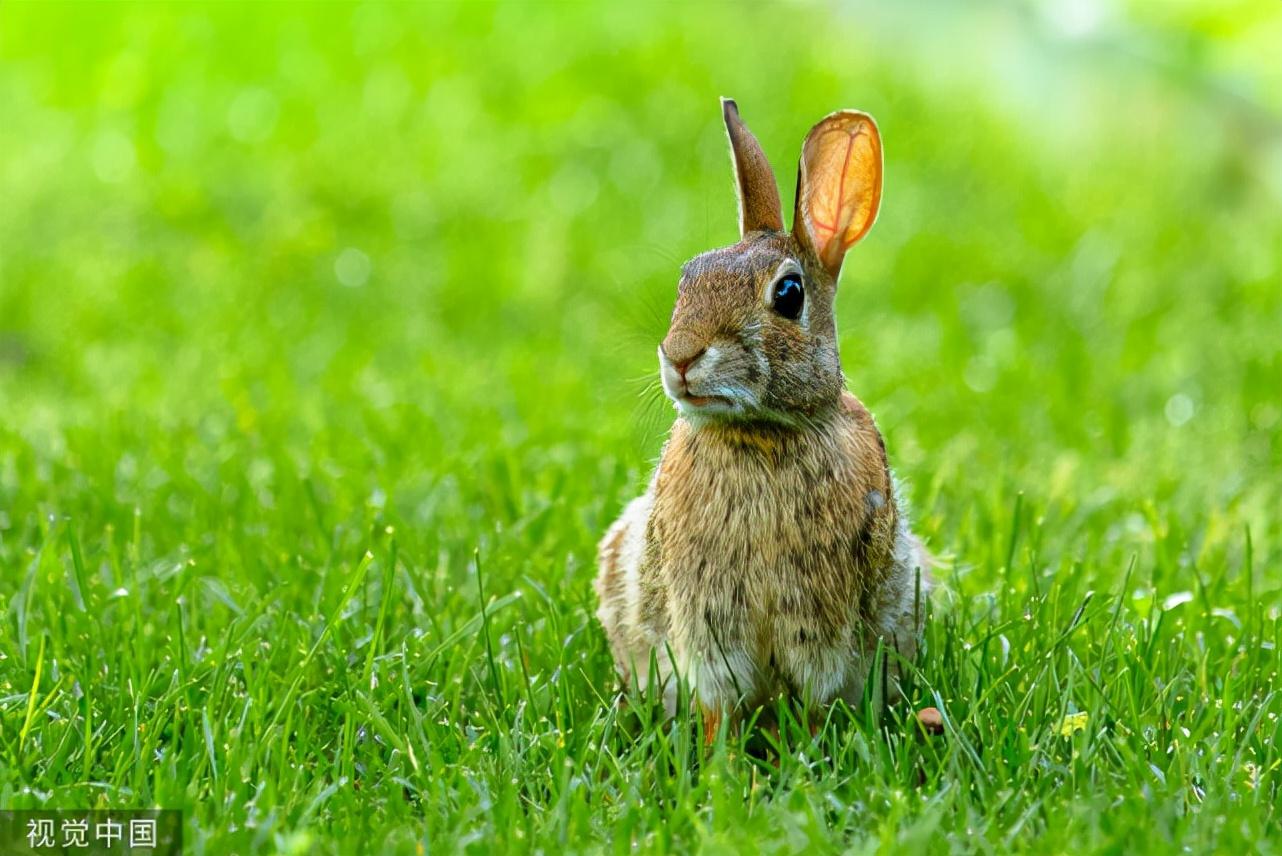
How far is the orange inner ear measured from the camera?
3.04 metres

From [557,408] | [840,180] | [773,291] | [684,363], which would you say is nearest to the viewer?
[684,363]

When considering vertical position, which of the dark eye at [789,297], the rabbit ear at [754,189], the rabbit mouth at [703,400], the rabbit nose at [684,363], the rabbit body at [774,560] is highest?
the rabbit ear at [754,189]

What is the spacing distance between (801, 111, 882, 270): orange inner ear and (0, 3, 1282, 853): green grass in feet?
0.84

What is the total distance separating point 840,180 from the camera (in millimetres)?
3068

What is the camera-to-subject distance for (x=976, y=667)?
10.5 feet

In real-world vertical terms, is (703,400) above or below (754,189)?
below

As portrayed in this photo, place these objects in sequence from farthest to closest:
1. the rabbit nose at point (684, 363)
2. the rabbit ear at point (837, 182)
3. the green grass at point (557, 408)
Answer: the rabbit ear at point (837, 182) → the green grass at point (557, 408) → the rabbit nose at point (684, 363)

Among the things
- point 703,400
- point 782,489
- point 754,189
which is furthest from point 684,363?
point 754,189

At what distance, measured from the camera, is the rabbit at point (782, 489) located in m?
2.96

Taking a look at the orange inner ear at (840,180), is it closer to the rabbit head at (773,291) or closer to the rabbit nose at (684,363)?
the rabbit head at (773,291)

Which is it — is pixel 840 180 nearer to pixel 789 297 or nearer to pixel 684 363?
pixel 789 297

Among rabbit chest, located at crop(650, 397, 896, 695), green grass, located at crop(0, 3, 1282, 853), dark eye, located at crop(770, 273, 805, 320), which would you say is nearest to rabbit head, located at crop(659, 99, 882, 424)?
dark eye, located at crop(770, 273, 805, 320)

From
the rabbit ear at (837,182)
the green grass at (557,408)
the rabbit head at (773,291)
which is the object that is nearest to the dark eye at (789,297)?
the rabbit head at (773,291)

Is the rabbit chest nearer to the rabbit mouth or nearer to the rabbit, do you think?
the rabbit
